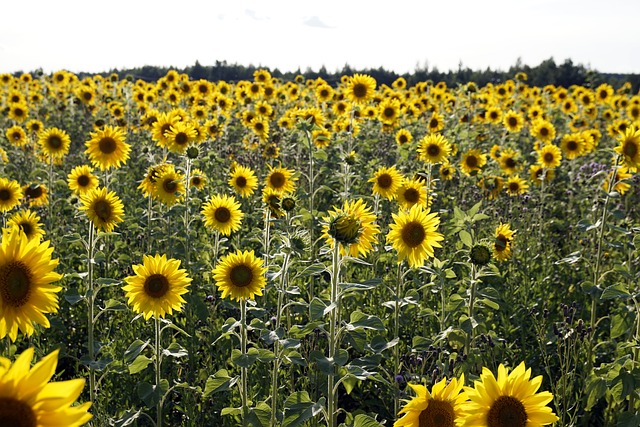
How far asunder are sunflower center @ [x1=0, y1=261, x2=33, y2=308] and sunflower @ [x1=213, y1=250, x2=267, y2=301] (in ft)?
4.27

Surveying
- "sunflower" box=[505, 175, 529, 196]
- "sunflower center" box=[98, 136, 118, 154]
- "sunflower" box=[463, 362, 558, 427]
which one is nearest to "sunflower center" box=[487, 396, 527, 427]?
"sunflower" box=[463, 362, 558, 427]

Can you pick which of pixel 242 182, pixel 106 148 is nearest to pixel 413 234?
pixel 242 182

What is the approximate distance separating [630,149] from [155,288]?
3.75m

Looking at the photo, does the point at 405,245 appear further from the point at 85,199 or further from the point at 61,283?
the point at 61,283

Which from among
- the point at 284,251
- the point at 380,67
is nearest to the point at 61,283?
the point at 284,251

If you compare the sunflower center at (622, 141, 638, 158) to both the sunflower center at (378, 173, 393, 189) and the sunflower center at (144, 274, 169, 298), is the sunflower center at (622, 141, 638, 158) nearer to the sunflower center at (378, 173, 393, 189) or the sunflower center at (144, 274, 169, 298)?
the sunflower center at (378, 173, 393, 189)

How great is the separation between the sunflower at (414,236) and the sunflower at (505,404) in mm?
1491

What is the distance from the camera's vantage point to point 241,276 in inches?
127

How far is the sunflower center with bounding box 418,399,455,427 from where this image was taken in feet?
6.52

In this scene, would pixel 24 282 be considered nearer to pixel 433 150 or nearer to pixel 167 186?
pixel 167 186

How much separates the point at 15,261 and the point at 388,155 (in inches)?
339

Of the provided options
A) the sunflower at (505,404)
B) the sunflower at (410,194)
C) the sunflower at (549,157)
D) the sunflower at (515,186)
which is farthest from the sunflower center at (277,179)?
the sunflower at (505,404)

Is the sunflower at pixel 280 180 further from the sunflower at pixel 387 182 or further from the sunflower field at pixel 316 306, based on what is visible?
the sunflower at pixel 387 182

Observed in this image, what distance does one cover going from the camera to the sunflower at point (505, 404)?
1.91 meters
